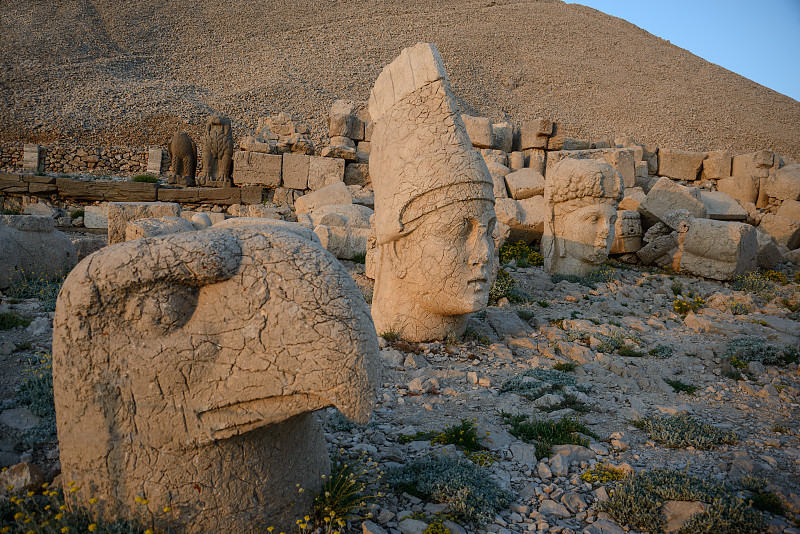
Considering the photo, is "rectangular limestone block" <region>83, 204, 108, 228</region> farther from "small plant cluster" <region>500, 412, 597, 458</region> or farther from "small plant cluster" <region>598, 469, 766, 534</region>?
"small plant cluster" <region>598, 469, 766, 534</region>

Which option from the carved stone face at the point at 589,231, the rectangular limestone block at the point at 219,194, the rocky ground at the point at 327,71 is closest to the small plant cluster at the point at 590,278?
the carved stone face at the point at 589,231

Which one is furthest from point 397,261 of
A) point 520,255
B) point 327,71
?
point 327,71

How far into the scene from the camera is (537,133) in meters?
13.2

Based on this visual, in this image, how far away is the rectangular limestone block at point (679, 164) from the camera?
1492cm

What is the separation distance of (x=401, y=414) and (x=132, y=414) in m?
2.15

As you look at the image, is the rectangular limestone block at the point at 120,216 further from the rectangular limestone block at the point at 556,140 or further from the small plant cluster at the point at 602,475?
the rectangular limestone block at the point at 556,140

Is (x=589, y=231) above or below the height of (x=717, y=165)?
below

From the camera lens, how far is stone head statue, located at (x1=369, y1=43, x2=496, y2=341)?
4703 mm

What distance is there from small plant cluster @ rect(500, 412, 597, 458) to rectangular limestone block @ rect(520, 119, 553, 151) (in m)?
10.8

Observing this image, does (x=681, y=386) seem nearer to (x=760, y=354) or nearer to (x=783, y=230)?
(x=760, y=354)

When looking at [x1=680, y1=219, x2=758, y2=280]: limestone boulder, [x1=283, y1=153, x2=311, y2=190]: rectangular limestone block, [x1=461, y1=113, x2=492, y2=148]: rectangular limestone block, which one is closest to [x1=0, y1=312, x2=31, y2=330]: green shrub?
[x1=283, y1=153, x2=311, y2=190]: rectangular limestone block

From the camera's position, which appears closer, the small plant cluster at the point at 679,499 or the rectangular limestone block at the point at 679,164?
the small plant cluster at the point at 679,499

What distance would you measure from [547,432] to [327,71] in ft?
97.2

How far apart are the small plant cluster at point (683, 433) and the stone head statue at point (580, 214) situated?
15.7 feet
